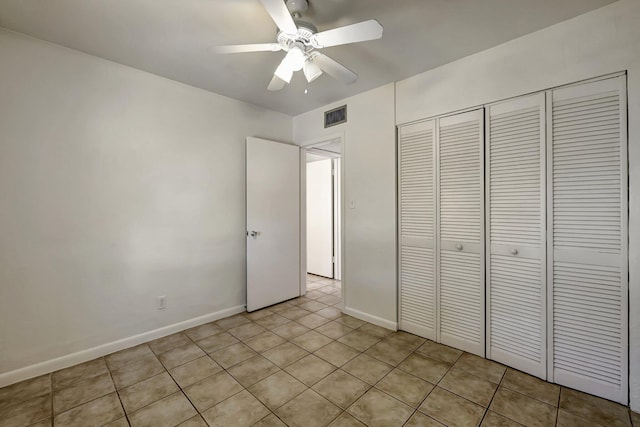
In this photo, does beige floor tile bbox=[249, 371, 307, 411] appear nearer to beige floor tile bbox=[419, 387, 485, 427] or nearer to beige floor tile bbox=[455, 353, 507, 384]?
beige floor tile bbox=[419, 387, 485, 427]

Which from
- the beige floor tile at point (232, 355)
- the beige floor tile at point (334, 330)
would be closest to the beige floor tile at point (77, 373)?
the beige floor tile at point (232, 355)

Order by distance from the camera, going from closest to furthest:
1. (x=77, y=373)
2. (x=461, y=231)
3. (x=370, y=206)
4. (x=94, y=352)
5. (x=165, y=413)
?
(x=165, y=413) < (x=77, y=373) < (x=94, y=352) < (x=461, y=231) < (x=370, y=206)

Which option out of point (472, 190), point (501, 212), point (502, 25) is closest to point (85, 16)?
point (502, 25)

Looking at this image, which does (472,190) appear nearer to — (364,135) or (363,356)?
(364,135)

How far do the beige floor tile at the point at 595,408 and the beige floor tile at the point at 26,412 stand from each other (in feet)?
10.3

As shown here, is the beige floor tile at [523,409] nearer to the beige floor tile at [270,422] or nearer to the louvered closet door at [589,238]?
the louvered closet door at [589,238]

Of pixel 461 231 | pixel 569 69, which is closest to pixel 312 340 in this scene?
pixel 461 231

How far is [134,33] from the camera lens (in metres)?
1.93

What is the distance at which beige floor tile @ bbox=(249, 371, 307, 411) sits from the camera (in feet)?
5.65

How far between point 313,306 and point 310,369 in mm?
1297

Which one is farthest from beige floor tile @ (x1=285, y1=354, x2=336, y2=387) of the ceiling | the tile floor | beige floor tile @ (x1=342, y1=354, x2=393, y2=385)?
the ceiling

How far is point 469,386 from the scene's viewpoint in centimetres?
186

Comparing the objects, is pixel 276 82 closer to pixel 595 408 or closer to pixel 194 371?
pixel 194 371

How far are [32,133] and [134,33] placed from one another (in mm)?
1044
